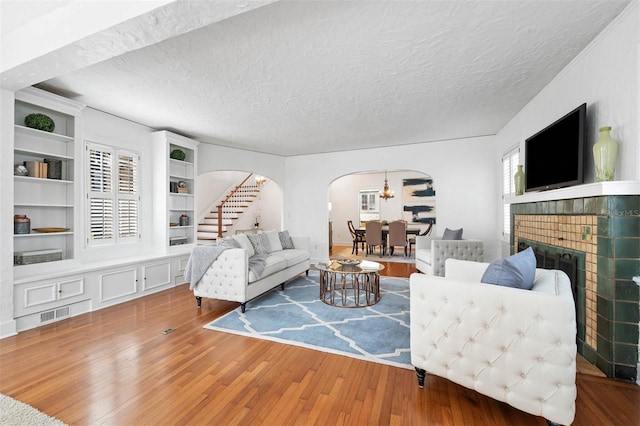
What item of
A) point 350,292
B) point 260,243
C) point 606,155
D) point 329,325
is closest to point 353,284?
point 350,292

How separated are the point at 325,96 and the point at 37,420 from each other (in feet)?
12.4

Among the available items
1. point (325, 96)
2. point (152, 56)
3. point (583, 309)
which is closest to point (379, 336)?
point (583, 309)

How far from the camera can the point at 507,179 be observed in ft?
16.3

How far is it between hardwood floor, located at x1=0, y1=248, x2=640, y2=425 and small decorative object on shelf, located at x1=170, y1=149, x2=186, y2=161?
3.17 metres

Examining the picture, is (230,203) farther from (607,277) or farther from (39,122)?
(607,277)

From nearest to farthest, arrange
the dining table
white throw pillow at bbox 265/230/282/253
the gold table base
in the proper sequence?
1. the gold table base
2. white throw pillow at bbox 265/230/282/253
3. the dining table

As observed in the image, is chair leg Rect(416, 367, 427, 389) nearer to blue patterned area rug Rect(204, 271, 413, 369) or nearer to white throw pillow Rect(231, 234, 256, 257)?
blue patterned area rug Rect(204, 271, 413, 369)

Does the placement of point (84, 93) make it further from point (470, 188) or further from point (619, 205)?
point (470, 188)

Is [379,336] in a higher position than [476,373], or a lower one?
lower

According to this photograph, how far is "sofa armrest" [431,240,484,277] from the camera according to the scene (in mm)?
4742

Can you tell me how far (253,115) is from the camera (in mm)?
4281

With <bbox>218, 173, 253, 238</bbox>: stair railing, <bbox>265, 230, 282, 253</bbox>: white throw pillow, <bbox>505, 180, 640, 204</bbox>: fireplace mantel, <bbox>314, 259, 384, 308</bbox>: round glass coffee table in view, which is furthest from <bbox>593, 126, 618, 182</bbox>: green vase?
<bbox>218, 173, 253, 238</bbox>: stair railing

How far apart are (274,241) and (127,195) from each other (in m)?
2.47

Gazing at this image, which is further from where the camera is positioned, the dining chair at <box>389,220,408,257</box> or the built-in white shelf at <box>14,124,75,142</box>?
the dining chair at <box>389,220,408,257</box>
